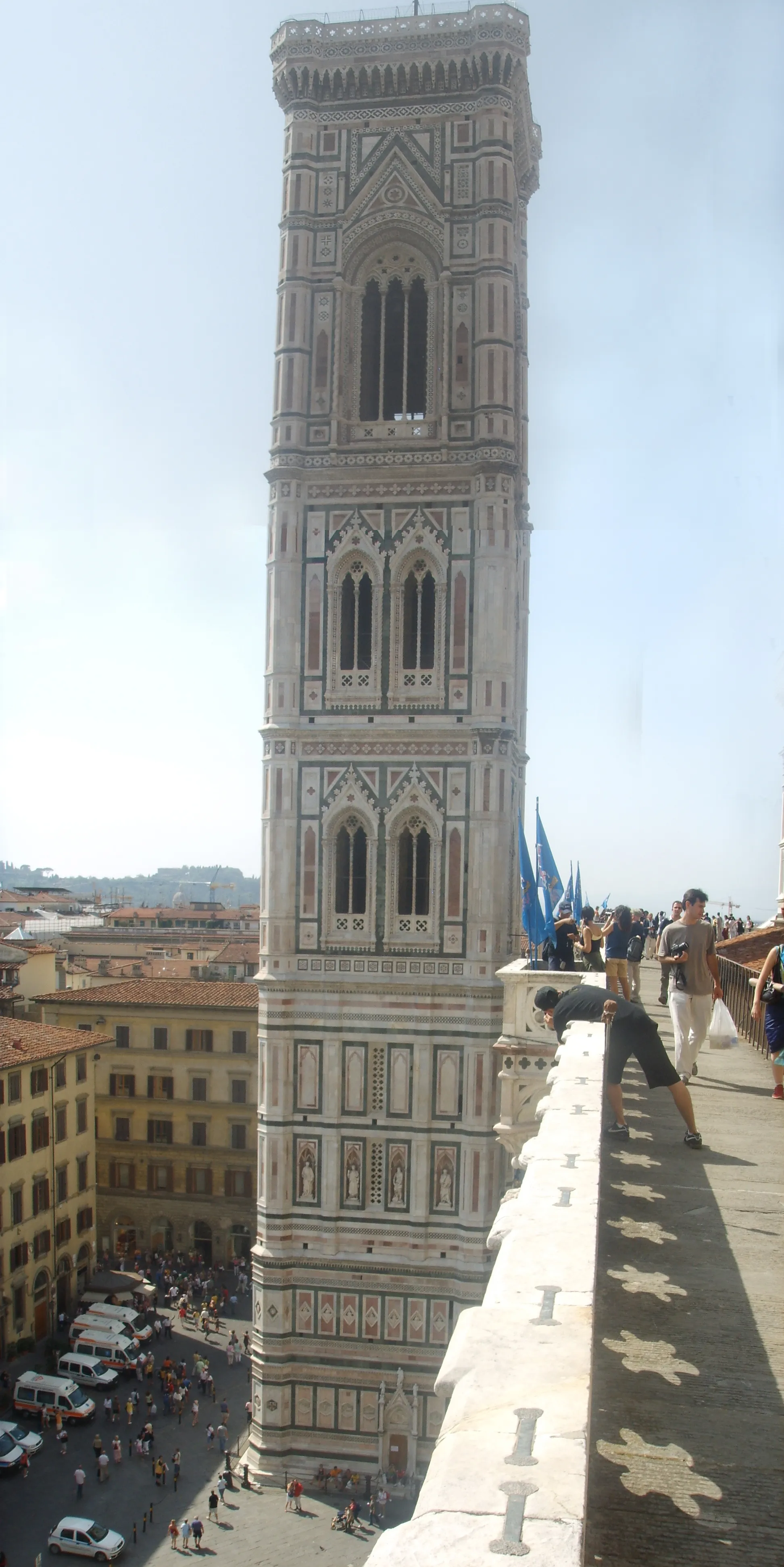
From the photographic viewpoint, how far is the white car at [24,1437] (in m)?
22.9

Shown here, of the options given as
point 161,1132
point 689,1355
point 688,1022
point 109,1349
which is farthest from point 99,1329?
point 689,1355

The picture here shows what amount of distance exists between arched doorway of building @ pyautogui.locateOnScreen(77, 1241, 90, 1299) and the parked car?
8.15 metres

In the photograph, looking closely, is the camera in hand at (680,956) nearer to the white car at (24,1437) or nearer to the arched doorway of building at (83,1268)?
the white car at (24,1437)

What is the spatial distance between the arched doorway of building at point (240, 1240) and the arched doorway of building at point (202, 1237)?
0.69 metres

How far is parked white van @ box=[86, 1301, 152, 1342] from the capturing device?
92.8ft

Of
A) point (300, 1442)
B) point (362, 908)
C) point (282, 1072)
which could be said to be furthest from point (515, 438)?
point (300, 1442)

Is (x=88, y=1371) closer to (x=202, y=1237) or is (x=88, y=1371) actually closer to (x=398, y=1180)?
(x=202, y=1237)

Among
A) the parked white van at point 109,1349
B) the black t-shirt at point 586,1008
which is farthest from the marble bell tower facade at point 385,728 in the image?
the black t-shirt at point 586,1008

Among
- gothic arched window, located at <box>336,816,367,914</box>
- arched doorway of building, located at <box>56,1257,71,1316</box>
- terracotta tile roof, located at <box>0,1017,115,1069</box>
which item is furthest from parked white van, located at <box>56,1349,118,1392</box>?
gothic arched window, located at <box>336,816,367,914</box>

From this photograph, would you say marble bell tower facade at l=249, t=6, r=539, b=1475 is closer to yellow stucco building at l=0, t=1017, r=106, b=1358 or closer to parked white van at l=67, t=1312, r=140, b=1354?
parked white van at l=67, t=1312, r=140, b=1354

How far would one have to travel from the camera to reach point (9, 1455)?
73.1 feet

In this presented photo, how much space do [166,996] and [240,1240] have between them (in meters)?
6.98

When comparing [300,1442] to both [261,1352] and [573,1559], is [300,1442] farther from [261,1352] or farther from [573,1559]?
[573,1559]

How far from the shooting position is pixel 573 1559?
7.14 ft
